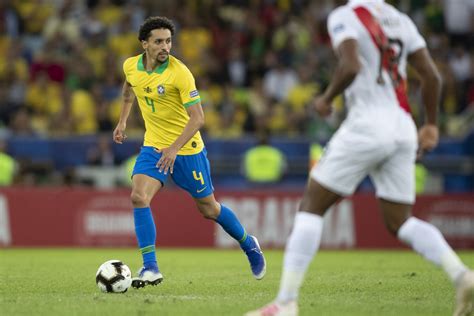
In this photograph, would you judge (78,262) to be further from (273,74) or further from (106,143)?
(273,74)

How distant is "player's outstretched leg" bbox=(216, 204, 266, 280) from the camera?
402 inches

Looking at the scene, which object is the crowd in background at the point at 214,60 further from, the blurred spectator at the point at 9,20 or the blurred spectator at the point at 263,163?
the blurred spectator at the point at 263,163

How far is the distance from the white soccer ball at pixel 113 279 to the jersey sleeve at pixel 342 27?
3.35 m

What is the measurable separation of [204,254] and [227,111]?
5.16m

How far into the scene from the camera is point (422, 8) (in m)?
23.4

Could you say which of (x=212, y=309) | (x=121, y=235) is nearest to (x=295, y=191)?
(x=121, y=235)

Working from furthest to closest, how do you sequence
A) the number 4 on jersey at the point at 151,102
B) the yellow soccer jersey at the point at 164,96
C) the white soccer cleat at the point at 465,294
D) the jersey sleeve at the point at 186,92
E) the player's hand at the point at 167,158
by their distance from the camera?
the number 4 on jersey at the point at 151,102, the yellow soccer jersey at the point at 164,96, the jersey sleeve at the point at 186,92, the player's hand at the point at 167,158, the white soccer cleat at the point at 465,294

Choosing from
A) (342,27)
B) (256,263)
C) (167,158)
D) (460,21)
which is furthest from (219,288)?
(460,21)

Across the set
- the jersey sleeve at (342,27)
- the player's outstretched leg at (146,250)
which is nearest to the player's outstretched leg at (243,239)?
the player's outstretched leg at (146,250)

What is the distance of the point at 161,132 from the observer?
9.78 meters

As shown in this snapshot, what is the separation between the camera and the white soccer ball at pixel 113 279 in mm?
9062

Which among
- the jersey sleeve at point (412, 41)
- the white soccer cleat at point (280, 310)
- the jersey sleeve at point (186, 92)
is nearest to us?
the white soccer cleat at point (280, 310)

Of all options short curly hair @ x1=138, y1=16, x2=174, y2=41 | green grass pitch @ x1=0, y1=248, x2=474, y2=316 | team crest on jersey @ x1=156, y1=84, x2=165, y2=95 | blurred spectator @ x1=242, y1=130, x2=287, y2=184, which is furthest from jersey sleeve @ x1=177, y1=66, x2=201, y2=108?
blurred spectator @ x1=242, y1=130, x2=287, y2=184

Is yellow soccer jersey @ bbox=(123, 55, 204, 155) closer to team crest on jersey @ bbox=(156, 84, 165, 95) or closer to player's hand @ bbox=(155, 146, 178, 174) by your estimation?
team crest on jersey @ bbox=(156, 84, 165, 95)
